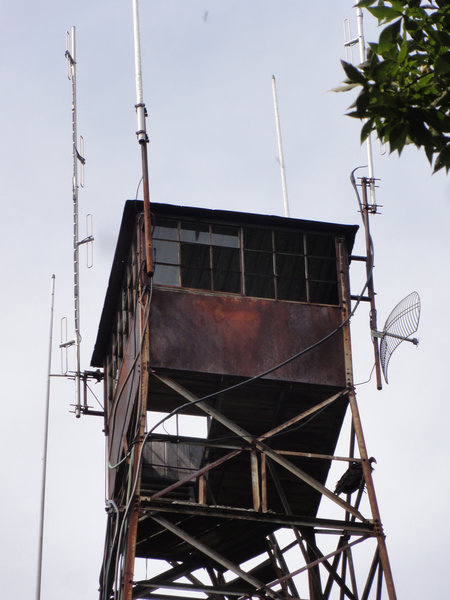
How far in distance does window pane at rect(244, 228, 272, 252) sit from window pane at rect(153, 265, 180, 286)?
1.48 metres

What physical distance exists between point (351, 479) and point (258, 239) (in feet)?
14.9

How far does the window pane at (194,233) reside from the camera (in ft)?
67.1

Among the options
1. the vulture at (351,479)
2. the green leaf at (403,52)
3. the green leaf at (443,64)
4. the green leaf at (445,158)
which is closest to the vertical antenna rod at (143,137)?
the vulture at (351,479)

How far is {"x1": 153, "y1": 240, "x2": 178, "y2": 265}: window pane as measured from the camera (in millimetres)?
20234

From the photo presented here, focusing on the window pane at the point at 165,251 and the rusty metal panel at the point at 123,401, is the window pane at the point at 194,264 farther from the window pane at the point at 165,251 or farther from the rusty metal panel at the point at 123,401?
the rusty metal panel at the point at 123,401

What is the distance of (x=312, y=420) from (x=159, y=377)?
9.79 feet

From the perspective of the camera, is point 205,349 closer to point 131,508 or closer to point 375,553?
point 131,508

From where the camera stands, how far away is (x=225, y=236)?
813 inches

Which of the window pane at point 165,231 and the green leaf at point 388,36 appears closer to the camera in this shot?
the green leaf at point 388,36

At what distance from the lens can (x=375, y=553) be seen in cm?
1859

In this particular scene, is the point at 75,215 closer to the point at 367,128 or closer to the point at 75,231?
the point at 75,231

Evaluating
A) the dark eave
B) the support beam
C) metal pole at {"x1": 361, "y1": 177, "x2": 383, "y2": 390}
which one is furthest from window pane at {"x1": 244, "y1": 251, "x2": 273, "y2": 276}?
the support beam

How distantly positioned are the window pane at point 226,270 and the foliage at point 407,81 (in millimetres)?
12055

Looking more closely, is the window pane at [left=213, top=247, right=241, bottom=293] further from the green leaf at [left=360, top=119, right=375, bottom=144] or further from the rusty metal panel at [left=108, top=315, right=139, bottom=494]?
the green leaf at [left=360, top=119, right=375, bottom=144]
